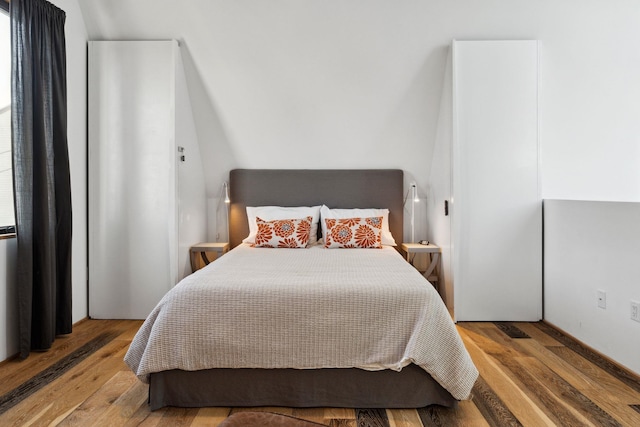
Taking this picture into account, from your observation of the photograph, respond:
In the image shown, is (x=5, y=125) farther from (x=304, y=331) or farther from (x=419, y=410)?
(x=419, y=410)

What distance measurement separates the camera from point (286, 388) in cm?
214

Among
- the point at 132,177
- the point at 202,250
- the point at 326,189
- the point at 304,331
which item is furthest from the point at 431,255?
the point at 132,177

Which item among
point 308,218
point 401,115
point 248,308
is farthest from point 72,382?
point 401,115

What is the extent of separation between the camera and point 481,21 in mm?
3402

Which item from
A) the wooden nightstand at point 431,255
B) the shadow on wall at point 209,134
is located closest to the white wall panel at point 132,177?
the shadow on wall at point 209,134

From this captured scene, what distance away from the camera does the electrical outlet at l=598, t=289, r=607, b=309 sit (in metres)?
2.74

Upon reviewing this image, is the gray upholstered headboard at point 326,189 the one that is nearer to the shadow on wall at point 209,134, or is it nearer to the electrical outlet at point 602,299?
the shadow on wall at point 209,134

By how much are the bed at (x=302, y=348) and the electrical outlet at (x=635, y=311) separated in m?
1.08

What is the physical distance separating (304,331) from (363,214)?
1986 mm

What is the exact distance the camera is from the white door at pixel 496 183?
11.3 ft

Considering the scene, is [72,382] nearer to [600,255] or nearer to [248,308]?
[248,308]

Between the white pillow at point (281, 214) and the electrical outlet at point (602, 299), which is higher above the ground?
the white pillow at point (281, 214)

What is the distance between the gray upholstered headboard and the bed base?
2.11 m

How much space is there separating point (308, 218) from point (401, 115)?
1162 millimetres
